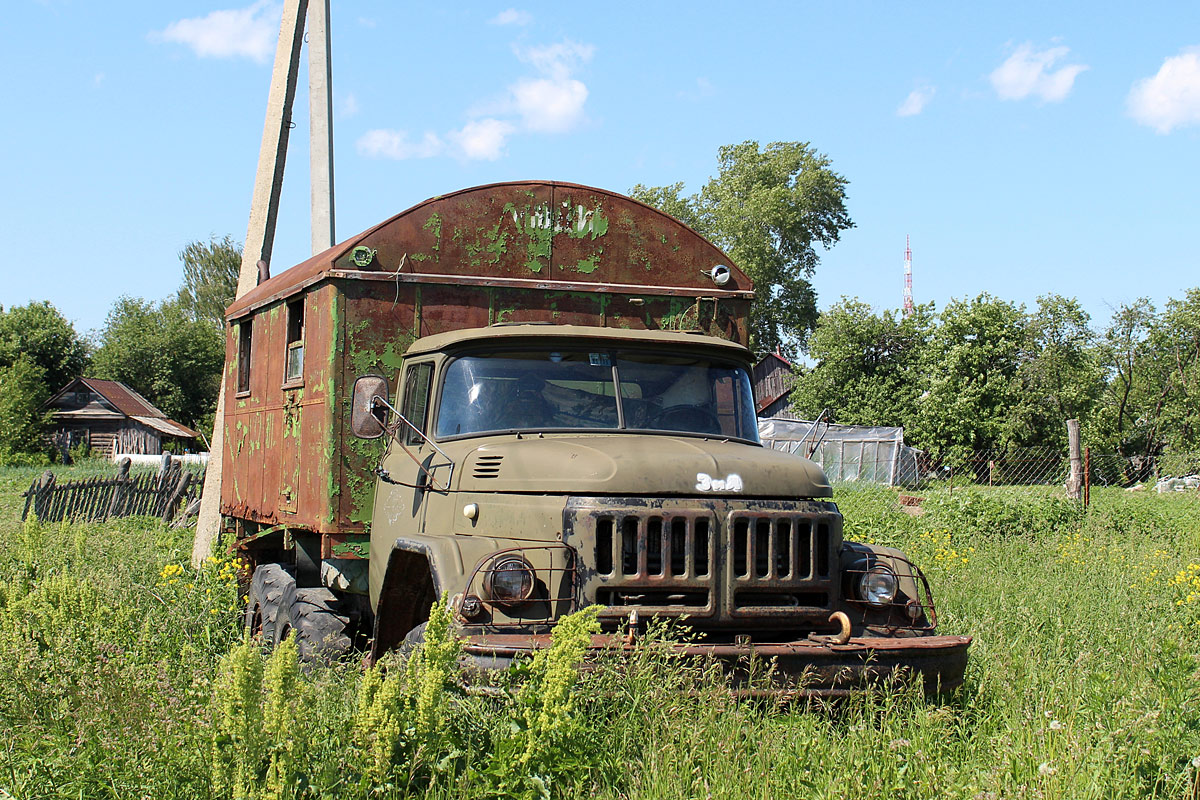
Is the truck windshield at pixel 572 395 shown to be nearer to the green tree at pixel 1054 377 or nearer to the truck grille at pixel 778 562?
the truck grille at pixel 778 562

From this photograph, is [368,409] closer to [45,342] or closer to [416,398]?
[416,398]

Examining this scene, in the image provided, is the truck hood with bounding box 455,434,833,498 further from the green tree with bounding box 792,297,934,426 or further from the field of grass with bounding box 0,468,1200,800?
the green tree with bounding box 792,297,934,426

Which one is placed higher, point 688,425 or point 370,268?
point 370,268

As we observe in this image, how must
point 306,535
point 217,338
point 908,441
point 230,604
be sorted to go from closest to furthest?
point 306,535 < point 230,604 < point 908,441 < point 217,338

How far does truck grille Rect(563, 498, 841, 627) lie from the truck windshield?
990 mm

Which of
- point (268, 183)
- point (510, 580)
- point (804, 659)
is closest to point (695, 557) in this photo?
point (804, 659)

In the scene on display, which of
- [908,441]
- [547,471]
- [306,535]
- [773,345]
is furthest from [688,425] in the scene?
[773,345]

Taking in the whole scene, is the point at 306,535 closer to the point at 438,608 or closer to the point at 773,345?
the point at 438,608

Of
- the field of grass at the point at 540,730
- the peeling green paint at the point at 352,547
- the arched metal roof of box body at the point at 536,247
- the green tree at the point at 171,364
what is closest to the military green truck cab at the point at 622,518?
the field of grass at the point at 540,730

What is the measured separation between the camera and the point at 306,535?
807 centimetres

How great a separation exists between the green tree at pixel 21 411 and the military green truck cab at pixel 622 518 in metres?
50.6

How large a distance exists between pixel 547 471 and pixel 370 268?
8.02 ft

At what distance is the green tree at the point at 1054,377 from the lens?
4112cm

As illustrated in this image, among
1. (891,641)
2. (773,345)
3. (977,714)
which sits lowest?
(977,714)
